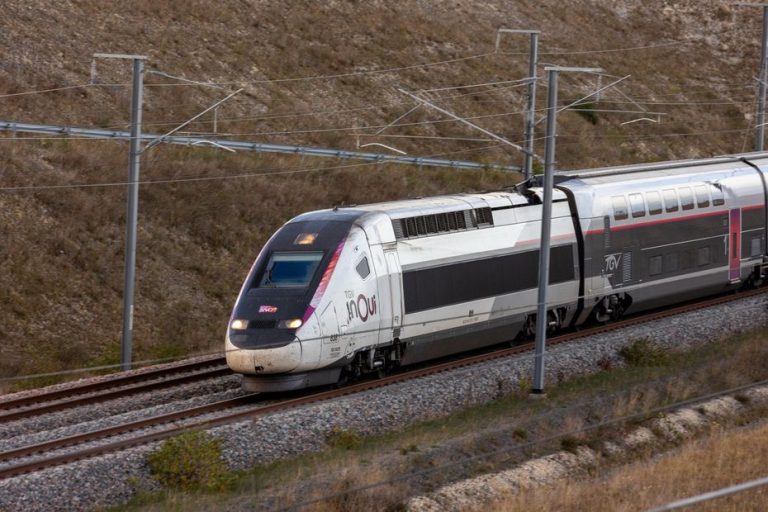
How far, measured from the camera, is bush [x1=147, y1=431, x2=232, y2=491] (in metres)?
19.1

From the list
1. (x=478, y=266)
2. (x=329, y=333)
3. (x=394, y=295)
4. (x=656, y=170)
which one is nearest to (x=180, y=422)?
(x=329, y=333)

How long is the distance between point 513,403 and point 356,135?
35.3 metres

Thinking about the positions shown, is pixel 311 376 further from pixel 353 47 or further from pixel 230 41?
pixel 353 47

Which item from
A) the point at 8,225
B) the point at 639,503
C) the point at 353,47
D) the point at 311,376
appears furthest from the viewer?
the point at 353,47

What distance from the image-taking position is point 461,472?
20.0m

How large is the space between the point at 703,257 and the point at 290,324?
15709 mm

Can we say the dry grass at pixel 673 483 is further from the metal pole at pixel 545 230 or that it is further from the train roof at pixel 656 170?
the train roof at pixel 656 170

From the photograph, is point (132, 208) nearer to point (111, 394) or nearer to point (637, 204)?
point (111, 394)

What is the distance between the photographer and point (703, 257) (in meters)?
35.0

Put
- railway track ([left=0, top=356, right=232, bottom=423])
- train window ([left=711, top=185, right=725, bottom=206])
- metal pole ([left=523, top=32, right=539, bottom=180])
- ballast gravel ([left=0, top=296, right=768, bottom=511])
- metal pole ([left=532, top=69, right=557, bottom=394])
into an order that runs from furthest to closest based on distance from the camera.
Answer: train window ([left=711, top=185, right=725, bottom=206]) → metal pole ([left=523, top=32, right=539, bottom=180]) → metal pole ([left=532, top=69, right=557, bottom=394]) → railway track ([left=0, top=356, right=232, bottom=423]) → ballast gravel ([left=0, top=296, right=768, bottom=511])

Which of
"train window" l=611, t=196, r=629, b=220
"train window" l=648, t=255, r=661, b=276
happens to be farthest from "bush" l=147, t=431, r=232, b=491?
"train window" l=648, t=255, r=661, b=276

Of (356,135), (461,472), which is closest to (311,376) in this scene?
(461,472)

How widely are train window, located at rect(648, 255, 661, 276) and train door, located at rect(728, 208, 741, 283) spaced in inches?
141

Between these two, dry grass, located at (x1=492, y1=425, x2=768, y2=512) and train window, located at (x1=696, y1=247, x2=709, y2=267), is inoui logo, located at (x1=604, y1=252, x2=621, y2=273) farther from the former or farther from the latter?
dry grass, located at (x1=492, y1=425, x2=768, y2=512)
